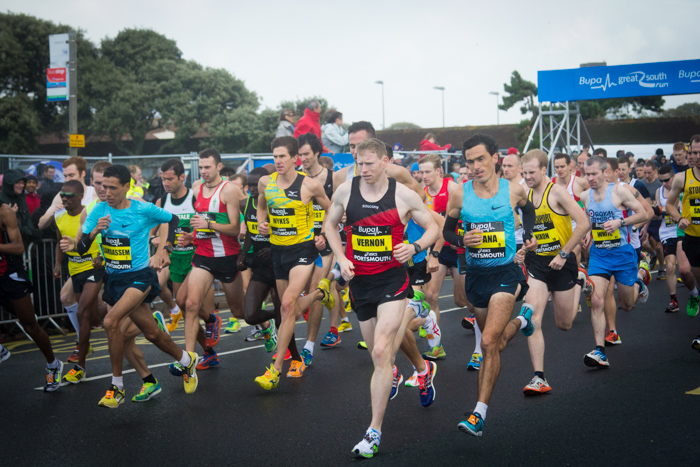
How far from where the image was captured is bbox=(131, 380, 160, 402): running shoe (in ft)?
20.9

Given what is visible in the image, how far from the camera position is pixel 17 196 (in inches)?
351

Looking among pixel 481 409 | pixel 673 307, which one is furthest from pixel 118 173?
pixel 673 307

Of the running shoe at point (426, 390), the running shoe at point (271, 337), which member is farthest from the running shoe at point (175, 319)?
the running shoe at point (426, 390)

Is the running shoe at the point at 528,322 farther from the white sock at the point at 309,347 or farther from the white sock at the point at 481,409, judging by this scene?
the white sock at the point at 309,347

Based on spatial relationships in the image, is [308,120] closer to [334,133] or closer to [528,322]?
[334,133]

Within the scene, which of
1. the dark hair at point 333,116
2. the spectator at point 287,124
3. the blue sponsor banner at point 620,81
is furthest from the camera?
the blue sponsor banner at point 620,81

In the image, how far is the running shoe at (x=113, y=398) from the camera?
19.9 feet

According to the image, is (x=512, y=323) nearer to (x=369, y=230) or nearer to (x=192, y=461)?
(x=369, y=230)

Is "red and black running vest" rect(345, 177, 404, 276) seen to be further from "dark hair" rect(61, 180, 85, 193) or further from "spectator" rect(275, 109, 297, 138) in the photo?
"spectator" rect(275, 109, 297, 138)

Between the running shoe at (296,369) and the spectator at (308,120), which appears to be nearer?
the running shoe at (296,369)

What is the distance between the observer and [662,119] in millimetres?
39250

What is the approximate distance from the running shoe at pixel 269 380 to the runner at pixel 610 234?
380 centimetres

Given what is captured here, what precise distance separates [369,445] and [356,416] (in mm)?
1046

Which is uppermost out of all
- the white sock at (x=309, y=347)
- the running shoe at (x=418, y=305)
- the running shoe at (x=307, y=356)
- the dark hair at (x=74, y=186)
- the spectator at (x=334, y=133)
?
the spectator at (x=334, y=133)
